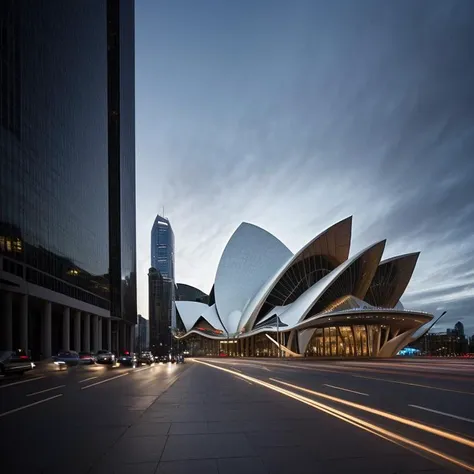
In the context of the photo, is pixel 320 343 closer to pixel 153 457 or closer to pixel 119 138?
pixel 119 138

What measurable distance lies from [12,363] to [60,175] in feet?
116

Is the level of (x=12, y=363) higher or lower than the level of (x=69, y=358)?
higher

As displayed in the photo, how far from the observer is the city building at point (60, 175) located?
143 ft

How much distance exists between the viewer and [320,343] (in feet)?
276

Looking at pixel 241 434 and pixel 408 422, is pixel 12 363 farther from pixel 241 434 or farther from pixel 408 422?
pixel 408 422

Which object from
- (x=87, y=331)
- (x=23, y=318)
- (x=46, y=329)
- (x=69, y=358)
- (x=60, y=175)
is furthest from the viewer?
(x=87, y=331)

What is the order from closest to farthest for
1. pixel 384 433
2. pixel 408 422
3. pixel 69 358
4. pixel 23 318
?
pixel 384 433, pixel 408 422, pixel 69 358, pixel 23 318

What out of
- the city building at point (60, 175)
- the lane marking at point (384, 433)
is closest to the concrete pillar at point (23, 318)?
the city building at point (60, 175)

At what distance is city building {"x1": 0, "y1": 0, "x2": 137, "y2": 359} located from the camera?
4359 cm

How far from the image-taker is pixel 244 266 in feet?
338

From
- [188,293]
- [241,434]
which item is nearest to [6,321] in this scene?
[241,434]

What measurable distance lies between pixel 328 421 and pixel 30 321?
5954 cm

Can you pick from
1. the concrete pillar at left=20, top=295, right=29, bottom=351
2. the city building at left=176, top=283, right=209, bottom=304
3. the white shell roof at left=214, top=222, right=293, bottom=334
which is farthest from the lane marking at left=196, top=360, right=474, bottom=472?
the city building at left=176, top=283, right=209, bottom=304

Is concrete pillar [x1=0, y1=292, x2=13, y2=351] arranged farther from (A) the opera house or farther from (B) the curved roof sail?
(B) the curved roof sail
